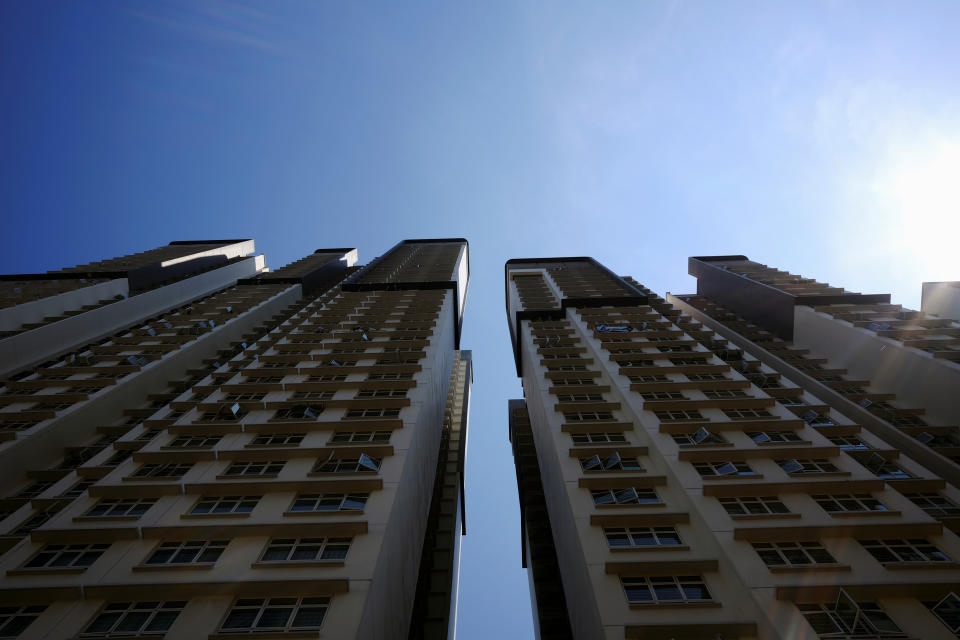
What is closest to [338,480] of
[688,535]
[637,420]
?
[688,535]

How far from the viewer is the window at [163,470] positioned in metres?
18.8

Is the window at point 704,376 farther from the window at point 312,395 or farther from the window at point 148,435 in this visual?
the window at point 148,435

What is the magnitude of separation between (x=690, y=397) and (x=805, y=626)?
13.8m

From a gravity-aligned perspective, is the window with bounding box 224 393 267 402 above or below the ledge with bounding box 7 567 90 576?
above

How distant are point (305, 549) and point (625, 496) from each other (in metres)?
11.9

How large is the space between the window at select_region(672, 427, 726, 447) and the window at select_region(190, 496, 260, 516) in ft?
58.4

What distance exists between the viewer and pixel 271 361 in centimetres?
2972

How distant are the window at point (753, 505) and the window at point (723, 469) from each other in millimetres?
1033

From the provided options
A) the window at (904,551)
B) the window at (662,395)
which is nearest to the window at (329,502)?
the window at (662,395)

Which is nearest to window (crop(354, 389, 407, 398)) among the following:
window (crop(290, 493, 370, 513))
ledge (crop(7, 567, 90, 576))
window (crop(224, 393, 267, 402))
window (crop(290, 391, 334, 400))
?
window (crop(290, 391, 334, 400))

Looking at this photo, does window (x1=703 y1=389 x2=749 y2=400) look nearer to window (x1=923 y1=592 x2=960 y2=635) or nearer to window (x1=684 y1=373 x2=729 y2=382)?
window (x1=684 y1=373 x2=729 y2=382)

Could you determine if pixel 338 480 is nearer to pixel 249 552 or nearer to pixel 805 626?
pixel 249 552

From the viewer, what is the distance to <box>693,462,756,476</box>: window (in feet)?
60.7

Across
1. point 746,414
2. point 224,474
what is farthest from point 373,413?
point 746,414
